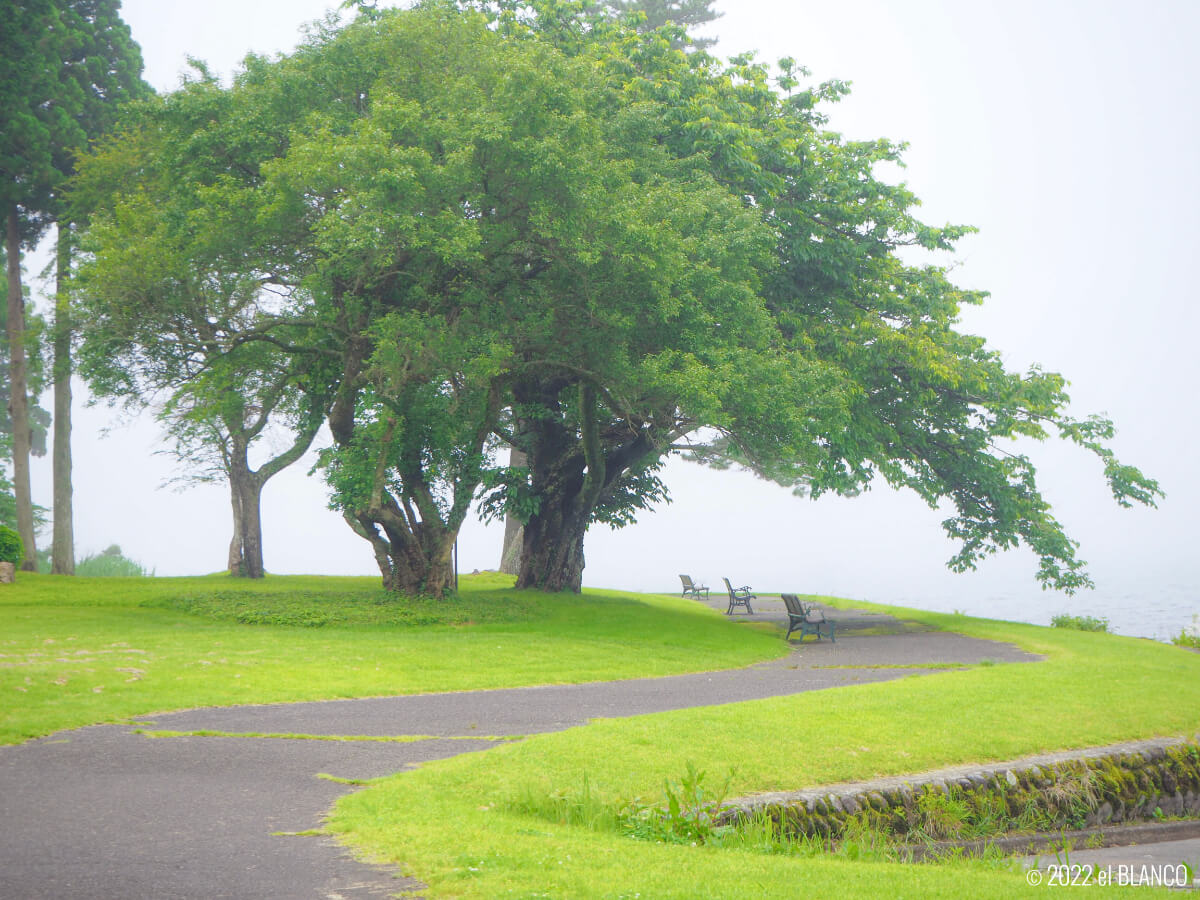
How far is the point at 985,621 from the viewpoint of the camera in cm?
2803

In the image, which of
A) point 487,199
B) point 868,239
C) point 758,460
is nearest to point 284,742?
point 487,199

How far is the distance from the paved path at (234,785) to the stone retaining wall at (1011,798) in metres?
3.50

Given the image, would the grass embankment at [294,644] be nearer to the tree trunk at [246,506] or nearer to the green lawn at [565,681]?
the green lawn at [565,681]

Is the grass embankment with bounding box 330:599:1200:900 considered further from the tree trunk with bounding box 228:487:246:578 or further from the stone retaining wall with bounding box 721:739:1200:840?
the tree trunk with bounding box 228:487:246:578

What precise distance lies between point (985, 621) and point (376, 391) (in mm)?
18786

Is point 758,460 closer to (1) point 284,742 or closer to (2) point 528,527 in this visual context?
(2) point 528,527

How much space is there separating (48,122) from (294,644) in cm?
2234

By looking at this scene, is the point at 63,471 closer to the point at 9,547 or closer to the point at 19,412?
the point at 19,412

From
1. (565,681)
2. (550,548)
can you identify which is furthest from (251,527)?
(565,681)

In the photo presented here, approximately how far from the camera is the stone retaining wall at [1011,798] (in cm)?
840

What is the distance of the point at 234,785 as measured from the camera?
8.10 m

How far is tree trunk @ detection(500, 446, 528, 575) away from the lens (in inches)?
1422

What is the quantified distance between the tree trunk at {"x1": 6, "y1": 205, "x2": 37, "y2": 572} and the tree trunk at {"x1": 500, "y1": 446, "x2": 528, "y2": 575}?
51.3 feet

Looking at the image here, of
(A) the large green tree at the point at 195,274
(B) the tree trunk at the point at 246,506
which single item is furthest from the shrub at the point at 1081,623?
(B) the tree trunk at the point at 246,506
